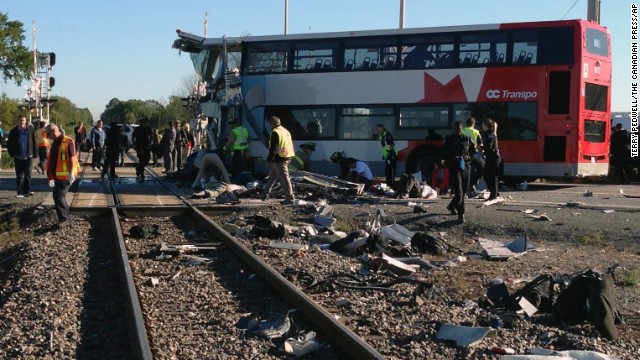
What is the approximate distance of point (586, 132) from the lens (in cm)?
2262

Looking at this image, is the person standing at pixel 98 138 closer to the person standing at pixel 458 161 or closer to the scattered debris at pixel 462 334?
the person standing at pixel 458 161

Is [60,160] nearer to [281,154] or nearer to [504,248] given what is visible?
[281,154]

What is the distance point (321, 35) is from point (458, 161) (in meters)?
10.1

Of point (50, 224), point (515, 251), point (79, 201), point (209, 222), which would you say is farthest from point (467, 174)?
point (79, 201)

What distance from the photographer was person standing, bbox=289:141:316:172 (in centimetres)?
2344

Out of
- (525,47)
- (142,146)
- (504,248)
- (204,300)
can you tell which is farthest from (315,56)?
Answer: (204,300)

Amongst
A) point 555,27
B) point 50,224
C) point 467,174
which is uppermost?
point 555,27

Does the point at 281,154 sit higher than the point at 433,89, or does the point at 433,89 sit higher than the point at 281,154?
the point at 433,89

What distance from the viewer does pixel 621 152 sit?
27.0m

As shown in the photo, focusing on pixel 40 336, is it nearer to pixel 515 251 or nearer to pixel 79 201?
pixel 515 251

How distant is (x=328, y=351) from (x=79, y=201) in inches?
521

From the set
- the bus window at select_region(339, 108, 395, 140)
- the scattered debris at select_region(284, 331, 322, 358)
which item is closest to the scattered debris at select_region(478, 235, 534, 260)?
the scattered debris at select_region(284, 331, 322, 358)

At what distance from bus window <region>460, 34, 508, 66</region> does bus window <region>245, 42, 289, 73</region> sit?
15.3 feet

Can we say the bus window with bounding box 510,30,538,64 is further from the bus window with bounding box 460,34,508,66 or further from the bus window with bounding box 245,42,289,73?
the bus window with bounding box 245,42,289,73
